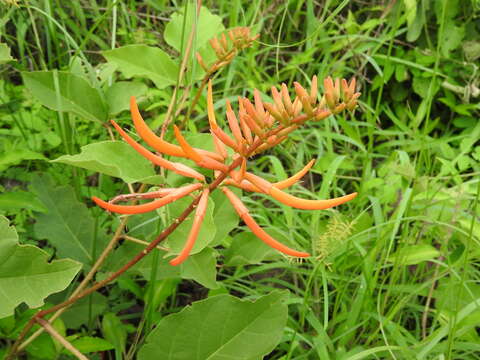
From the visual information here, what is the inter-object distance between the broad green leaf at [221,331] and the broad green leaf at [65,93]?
0.50 meters

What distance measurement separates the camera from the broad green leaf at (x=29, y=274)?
3.10 ft

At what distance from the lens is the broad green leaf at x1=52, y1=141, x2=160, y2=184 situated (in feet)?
2.84

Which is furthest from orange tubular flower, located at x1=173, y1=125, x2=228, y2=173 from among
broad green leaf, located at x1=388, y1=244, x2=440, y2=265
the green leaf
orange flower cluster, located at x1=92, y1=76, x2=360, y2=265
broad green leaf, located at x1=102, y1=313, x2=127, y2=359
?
broad green leaf, located at x1=388, y1=244, x2=440, y2=265

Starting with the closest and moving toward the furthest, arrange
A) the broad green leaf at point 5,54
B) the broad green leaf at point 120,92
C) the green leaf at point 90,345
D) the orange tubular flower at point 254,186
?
the orange tubular flower at point 254,186
the broad green leaf at point 5,54
the green leaf at point 90,345
the broad green leaf at point 120,92

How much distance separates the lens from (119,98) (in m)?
1.26

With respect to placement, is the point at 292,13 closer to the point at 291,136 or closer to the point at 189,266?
the point at 291,136

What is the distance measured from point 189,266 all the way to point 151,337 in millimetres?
163

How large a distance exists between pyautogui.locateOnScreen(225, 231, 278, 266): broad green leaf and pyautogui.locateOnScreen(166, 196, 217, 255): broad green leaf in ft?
0.67

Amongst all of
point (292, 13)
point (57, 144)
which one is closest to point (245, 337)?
point (57, 144)

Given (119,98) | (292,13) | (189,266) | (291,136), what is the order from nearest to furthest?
(189,266)
(119,98)
(291,136)
(292,13)

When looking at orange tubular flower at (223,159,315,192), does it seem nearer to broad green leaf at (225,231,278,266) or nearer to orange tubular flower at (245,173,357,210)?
orange tubular flower at (245,173,357,210)

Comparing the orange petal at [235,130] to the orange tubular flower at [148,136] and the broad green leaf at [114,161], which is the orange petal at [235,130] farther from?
the broad green leaf at [114,161]

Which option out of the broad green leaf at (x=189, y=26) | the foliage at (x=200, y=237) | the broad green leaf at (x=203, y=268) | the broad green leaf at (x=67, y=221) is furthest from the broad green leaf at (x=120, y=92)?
the broad green leaf at (x=203, y=268)

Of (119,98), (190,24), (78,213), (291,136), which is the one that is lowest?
(291,136)
